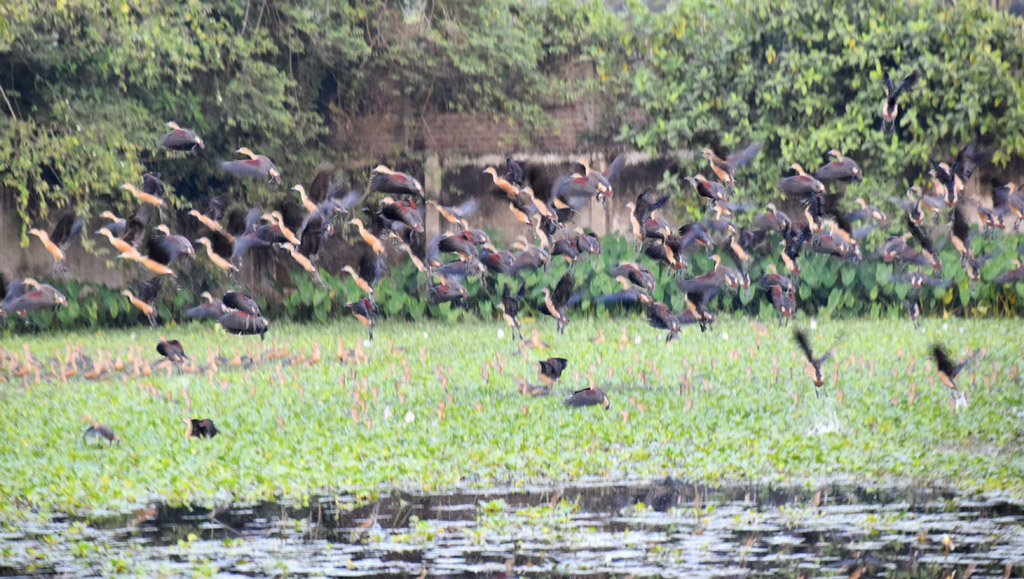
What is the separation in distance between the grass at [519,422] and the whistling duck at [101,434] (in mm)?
94

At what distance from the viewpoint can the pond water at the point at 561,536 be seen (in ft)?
19.8

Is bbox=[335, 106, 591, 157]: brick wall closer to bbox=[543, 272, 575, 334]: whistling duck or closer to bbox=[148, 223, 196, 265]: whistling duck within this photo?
bbox=[543, 272, 575, 334]: whistling duck

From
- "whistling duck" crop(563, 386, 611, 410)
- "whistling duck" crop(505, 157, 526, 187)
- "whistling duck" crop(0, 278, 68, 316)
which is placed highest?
"whistling duck" crop(505, 157, 526, 187)

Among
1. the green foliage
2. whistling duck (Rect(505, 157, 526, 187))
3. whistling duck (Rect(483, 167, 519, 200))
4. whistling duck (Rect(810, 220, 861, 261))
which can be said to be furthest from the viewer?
the green foliage

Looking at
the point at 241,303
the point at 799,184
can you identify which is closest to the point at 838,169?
the point at 799,184

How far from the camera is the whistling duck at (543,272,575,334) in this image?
49.5 feet

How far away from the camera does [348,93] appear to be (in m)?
19.6

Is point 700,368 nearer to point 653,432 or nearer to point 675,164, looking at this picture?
point 653,432

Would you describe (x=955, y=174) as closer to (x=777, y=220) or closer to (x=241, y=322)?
(x=777, y=220)

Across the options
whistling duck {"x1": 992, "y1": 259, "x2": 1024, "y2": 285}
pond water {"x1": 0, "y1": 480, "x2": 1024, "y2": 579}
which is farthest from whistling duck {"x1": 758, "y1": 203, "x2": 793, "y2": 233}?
pond water {"x1": 0, "y1": 480, "x2": 1024, "y2": 579}

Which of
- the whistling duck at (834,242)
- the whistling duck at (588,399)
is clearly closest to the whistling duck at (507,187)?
the whistling duck at (588,399)

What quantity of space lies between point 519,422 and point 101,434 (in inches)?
112

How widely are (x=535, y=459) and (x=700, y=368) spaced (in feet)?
12.9

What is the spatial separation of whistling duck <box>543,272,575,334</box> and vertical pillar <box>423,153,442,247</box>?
9.65ft
